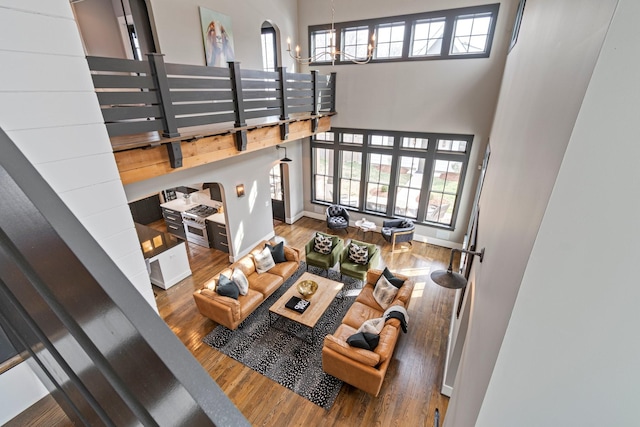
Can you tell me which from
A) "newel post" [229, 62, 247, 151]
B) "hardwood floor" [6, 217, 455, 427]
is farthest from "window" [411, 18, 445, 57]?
"hardwood floor" [6, 217, 455, 427]

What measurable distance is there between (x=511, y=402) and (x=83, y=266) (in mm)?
1572

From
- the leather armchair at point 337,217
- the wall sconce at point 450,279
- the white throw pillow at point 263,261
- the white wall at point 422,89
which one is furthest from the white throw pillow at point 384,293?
A: the white wall at point 422,89

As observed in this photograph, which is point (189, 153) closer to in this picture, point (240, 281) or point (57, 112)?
point (240, 281)

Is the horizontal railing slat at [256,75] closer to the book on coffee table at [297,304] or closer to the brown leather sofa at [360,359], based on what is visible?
the book on coffee table at [297,304]

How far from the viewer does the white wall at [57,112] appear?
117cm

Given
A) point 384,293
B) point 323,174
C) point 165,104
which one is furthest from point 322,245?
point 165,104

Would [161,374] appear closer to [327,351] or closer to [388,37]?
[327,351]

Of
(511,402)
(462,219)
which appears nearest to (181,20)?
(511,402)

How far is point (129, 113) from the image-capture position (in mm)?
3162

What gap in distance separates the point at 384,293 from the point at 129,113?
4370 mm

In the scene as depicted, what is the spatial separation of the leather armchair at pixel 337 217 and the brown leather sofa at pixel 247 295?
6.69 feet

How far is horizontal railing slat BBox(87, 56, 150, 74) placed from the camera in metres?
2.77

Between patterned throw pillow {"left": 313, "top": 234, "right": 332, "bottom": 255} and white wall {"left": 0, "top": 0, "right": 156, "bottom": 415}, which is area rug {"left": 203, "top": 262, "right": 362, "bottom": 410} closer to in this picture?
patterned throw pillow {"left": 313, "top": 234, "right": 332, "bottom": 255}

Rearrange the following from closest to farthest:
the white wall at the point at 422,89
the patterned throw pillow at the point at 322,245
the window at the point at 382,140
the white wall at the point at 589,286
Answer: the white wall at the point at 589,286, the white wall at the point at 422,89, the patterned throw pillow at the point at 322,245, the window at the point at 382,140
